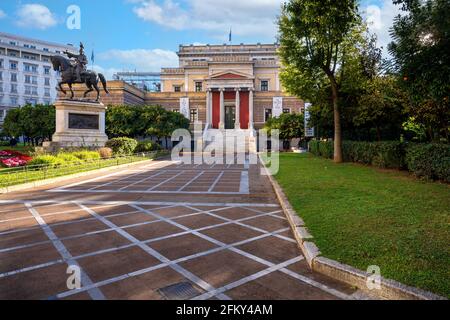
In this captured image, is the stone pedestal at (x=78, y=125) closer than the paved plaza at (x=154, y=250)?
No

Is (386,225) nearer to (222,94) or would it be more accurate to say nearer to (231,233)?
(231,233)

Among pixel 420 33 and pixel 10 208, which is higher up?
pixel 420 33

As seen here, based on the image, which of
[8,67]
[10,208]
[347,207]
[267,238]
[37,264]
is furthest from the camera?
[8,67]

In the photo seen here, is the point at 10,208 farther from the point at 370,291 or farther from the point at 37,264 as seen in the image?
the point at 370,291

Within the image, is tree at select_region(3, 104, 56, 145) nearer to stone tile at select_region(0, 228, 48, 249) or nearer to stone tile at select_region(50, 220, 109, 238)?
stone tile at select_region(50, 220, 109, 238)

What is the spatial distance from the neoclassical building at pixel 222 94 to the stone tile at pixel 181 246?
43716 mm

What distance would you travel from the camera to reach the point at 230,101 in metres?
52.0

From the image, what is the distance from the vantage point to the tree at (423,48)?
688 cm

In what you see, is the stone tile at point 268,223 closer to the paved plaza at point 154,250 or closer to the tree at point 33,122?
the paved plaza at point 154,250

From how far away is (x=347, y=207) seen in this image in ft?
24.4

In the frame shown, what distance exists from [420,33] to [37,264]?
951 cm

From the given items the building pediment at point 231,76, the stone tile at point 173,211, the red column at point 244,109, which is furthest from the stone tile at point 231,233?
the building pediment at point 231,76
